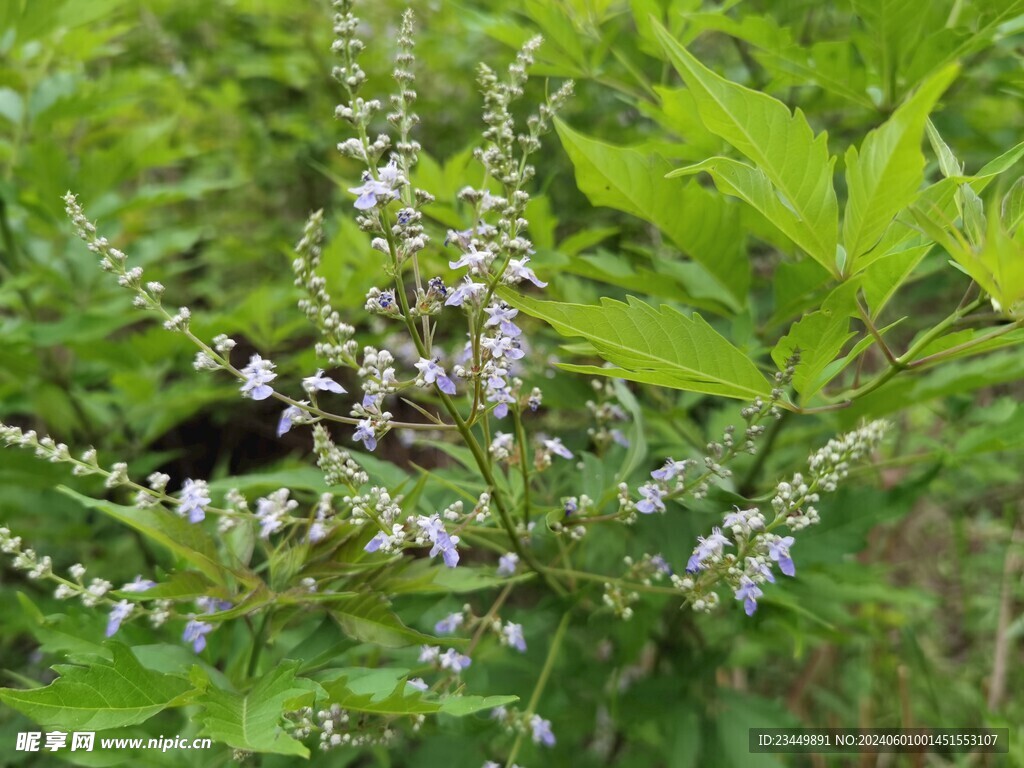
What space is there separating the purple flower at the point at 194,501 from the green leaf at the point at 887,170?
105 cm

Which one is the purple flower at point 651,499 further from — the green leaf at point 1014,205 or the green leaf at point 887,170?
the green leaf at point 1014,205

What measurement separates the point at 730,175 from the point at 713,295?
1.97 ft

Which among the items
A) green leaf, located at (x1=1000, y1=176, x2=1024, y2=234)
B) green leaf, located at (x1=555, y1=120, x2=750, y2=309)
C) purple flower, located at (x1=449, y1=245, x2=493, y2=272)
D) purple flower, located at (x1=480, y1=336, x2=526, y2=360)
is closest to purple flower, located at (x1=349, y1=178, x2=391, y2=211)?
purple flower, located at (x1=449, y1=245, x2=493, y2=272)

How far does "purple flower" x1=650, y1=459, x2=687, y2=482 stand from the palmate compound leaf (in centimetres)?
21

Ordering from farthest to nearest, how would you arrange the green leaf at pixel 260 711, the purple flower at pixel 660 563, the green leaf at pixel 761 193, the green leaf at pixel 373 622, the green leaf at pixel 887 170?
the purple flower at pixel 660 563 < the green leaf at pixel 373 622 < the green leaf at pixel 761 193 < the green leaf at pixel 260 711 < the green leaf at pixel 887 170

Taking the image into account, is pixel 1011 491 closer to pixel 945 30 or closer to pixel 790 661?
pixel 790 661

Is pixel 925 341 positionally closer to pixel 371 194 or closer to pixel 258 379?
pixel 371 194

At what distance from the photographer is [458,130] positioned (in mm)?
3150

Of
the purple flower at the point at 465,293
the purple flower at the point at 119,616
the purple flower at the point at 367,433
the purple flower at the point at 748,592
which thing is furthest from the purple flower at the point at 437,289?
the purple flower at the point at 119,616

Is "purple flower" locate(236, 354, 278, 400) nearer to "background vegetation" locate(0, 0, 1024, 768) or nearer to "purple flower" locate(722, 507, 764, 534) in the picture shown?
"background vegetation" locate(0, 0, 1024, 768)

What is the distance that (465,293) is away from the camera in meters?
1.06

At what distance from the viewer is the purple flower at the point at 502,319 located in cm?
111

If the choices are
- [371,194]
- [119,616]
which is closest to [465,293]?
[371,194]

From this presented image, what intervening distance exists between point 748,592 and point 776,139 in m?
0.65
